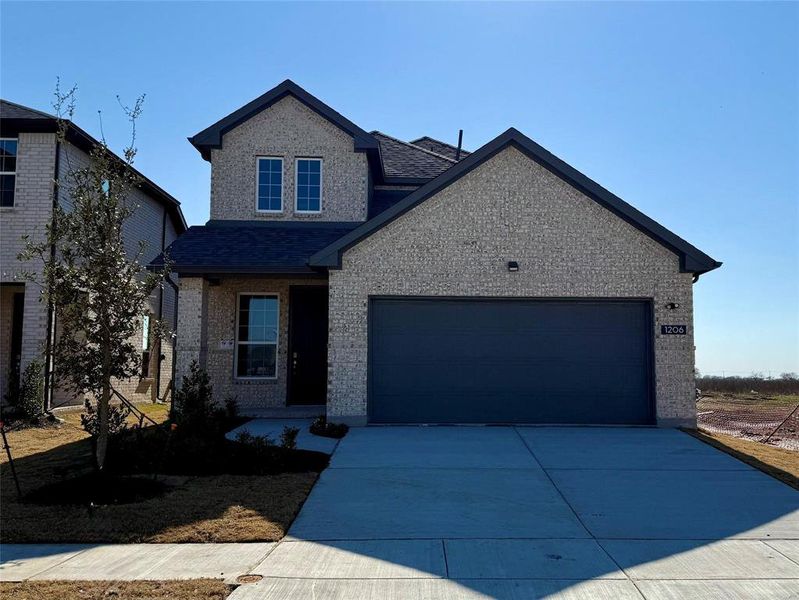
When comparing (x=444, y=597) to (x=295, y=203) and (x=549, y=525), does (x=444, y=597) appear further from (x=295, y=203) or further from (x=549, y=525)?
(x=295, y=203)

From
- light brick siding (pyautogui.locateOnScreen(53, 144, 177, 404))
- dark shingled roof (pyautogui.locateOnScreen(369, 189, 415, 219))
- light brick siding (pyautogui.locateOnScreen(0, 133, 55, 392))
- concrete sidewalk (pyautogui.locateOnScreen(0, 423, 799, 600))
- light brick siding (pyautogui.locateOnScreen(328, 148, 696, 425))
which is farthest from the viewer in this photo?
light brick siding (pyautogui.locateOnScreen(53, 144, 177, 404))

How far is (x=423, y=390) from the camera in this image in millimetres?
13117

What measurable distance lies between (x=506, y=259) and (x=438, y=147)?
438 inches

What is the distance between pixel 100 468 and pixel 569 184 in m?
9.77

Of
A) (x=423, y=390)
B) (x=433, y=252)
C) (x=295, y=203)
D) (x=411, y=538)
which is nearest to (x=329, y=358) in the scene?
(x=423, y=390)

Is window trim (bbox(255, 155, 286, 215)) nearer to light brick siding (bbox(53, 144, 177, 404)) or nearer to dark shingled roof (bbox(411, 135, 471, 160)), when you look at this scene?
light brick siding (bbox(53, 144, 177, 404))

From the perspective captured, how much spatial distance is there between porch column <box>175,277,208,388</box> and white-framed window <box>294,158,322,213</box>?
3287 millimetres

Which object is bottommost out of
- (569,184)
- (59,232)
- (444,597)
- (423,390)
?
(444,597)

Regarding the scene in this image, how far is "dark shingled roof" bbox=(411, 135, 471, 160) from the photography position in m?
22.8

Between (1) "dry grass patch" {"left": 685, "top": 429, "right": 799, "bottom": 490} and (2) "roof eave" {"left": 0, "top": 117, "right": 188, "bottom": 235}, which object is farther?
(2) "roof eave" {"left": 0, "top": 117, "right": 188, "bottom": 235}

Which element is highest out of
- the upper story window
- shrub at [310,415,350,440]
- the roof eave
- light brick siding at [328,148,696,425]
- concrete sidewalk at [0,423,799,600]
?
the roof eave

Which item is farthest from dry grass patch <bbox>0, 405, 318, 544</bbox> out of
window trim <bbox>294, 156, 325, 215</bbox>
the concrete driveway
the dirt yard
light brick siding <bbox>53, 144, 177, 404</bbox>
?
the dirt yard

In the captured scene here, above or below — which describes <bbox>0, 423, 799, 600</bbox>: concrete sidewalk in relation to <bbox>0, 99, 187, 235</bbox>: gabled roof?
below

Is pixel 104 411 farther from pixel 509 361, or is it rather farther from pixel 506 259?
pixel 506 259
